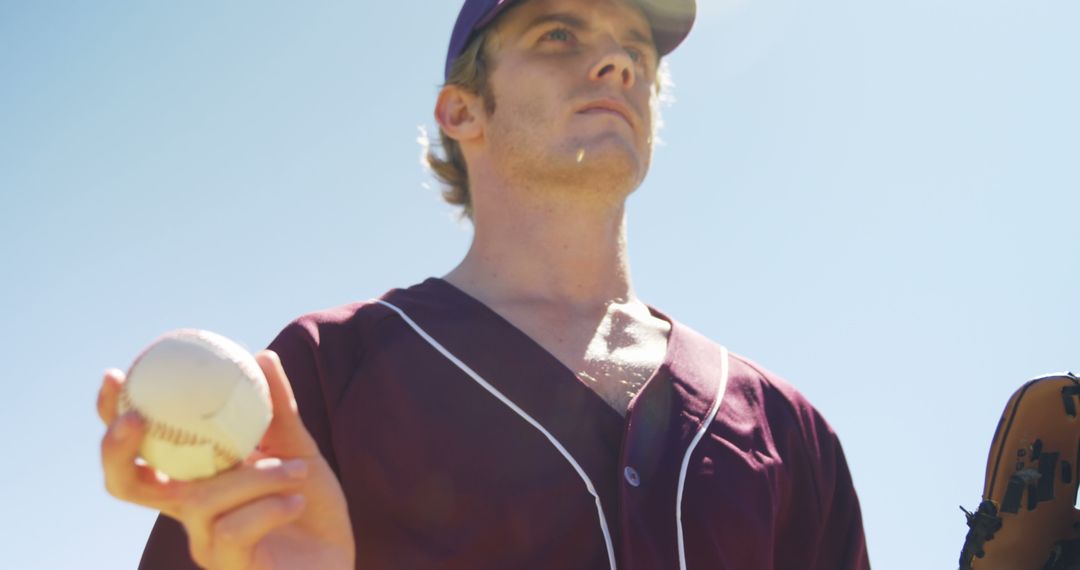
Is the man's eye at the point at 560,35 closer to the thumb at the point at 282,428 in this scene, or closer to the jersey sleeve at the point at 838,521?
the jersey sleeve at the point at 838,521

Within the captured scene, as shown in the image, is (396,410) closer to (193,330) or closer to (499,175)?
(193,330)

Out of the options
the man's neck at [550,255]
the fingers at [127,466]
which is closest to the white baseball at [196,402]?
the fingers at [127,466]

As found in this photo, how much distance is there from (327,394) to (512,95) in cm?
164

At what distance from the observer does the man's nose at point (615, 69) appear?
399cm

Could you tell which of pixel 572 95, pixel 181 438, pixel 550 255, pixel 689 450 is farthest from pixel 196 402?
pixel 572 95

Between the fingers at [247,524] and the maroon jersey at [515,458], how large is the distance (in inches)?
28.2

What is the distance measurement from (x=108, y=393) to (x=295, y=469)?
17.2 inches

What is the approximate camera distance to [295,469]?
6.66ft

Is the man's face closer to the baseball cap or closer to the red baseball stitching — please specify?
the baseball cap

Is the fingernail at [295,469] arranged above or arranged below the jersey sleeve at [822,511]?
above

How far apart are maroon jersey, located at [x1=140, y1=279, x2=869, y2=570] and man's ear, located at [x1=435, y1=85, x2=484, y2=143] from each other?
1.14 m

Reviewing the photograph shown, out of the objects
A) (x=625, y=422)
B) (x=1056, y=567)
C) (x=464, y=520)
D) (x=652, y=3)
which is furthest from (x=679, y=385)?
(x=1056, y=567)

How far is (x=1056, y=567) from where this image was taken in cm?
480

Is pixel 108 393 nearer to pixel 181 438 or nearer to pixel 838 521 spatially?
pixel 181 438
